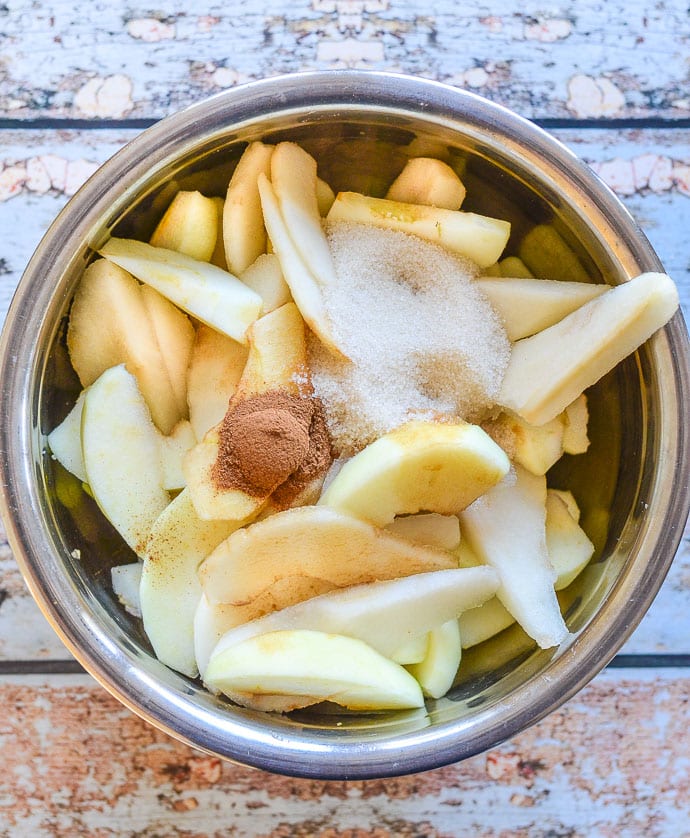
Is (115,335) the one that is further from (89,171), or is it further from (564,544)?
(564,544)

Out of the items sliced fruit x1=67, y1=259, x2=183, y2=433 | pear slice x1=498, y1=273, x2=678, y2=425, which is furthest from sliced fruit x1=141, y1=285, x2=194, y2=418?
pear slice x1=498, y1=273, x2=678, y2=425

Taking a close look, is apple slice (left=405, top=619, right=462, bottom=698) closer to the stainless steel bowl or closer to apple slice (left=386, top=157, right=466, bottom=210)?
the stainless steel bowl

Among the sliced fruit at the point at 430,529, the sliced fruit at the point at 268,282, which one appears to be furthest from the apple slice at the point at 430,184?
the sliced fruit at the point at 430,529

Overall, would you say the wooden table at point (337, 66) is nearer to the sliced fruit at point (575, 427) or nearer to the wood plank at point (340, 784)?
the wood plank at point (340, 784)

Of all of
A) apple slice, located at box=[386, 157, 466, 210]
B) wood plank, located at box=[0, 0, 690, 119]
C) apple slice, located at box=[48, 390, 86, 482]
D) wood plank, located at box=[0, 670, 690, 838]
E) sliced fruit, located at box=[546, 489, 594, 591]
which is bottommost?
wood plank, located at box=[0, 670, 690, 838]

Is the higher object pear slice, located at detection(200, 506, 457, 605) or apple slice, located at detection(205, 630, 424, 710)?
pear slice, located at detection(200, 506, 457, 605)
